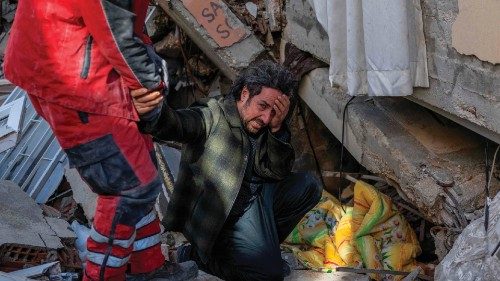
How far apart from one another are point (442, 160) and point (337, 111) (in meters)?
0.99

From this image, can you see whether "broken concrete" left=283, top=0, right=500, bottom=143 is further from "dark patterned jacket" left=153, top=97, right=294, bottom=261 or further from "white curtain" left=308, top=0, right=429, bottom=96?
"dark patterned jacket" left=153, top=97, right=294, bottom=261

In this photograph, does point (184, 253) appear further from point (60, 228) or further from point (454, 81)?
point (454, 81)

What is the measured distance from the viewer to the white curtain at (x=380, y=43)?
3.60 meters

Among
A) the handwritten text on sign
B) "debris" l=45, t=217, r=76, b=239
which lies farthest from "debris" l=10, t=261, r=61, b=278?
the handwritten text on sign

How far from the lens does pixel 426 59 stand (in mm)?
3738

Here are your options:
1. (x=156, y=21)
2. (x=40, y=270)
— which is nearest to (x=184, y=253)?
(x=40, y=270)

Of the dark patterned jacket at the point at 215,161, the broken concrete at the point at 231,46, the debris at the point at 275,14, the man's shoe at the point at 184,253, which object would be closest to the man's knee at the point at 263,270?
the dark patterned jacket at the point at 215,161

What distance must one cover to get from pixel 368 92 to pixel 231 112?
759mm

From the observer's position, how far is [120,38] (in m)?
→ 3.05

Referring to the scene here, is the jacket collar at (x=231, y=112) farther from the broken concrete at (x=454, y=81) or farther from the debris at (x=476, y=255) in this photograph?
the debris at (x=476, y=255)

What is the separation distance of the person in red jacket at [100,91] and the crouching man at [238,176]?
0.53 feet

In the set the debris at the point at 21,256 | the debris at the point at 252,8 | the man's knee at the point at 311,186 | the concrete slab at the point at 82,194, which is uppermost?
the debris at the point at 252,8

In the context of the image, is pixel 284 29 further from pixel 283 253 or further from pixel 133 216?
pixel 133 216

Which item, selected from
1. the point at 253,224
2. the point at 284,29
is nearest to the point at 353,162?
the point at 284,29
